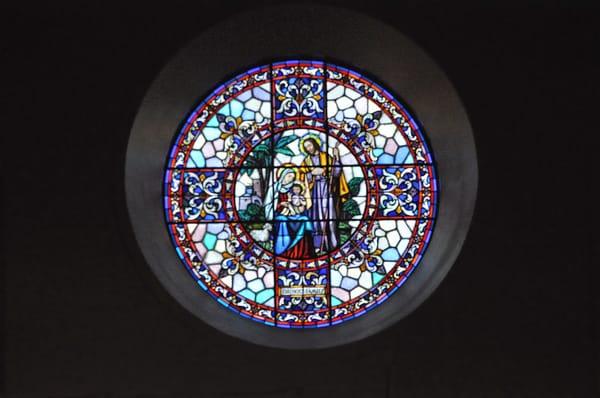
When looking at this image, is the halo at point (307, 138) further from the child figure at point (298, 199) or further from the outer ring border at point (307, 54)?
the outer ring border at point (307, 54)

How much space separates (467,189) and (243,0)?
7.12 feet

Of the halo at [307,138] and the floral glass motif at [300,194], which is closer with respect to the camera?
the floral glass motif at [300,194]

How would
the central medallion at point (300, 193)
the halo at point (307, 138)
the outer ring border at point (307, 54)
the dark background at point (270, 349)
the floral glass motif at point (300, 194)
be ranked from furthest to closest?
1. the halo at point (307, 138)
2. the central medallion at point (300, 193)
3. the floral glass motif at point (300, 194)
4. the outer ring border at point (307, 54)
5. the dark background at point (270, 349)

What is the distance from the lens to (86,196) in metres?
7.02

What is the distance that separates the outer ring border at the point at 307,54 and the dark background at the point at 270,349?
6.7 inches

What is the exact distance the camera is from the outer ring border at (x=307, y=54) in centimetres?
723

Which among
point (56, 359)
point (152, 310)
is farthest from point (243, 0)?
point (56, 359)

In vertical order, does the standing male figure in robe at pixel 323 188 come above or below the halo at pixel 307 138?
below

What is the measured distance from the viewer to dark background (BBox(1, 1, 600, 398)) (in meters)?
6.94

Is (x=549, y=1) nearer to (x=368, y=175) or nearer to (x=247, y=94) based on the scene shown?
(x=368, y=175)

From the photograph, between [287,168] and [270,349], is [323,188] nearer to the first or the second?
[287,168]

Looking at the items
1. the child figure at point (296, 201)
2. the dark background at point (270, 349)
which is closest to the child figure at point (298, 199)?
the child figure at point (296, 201)

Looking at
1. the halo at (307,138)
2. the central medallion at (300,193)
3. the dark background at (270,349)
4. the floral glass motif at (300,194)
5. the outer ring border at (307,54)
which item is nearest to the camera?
the dark background at (270,349)

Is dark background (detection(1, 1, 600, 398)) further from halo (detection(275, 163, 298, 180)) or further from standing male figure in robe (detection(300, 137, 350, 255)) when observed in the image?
halo (detection(275, 163, 298, 180))
